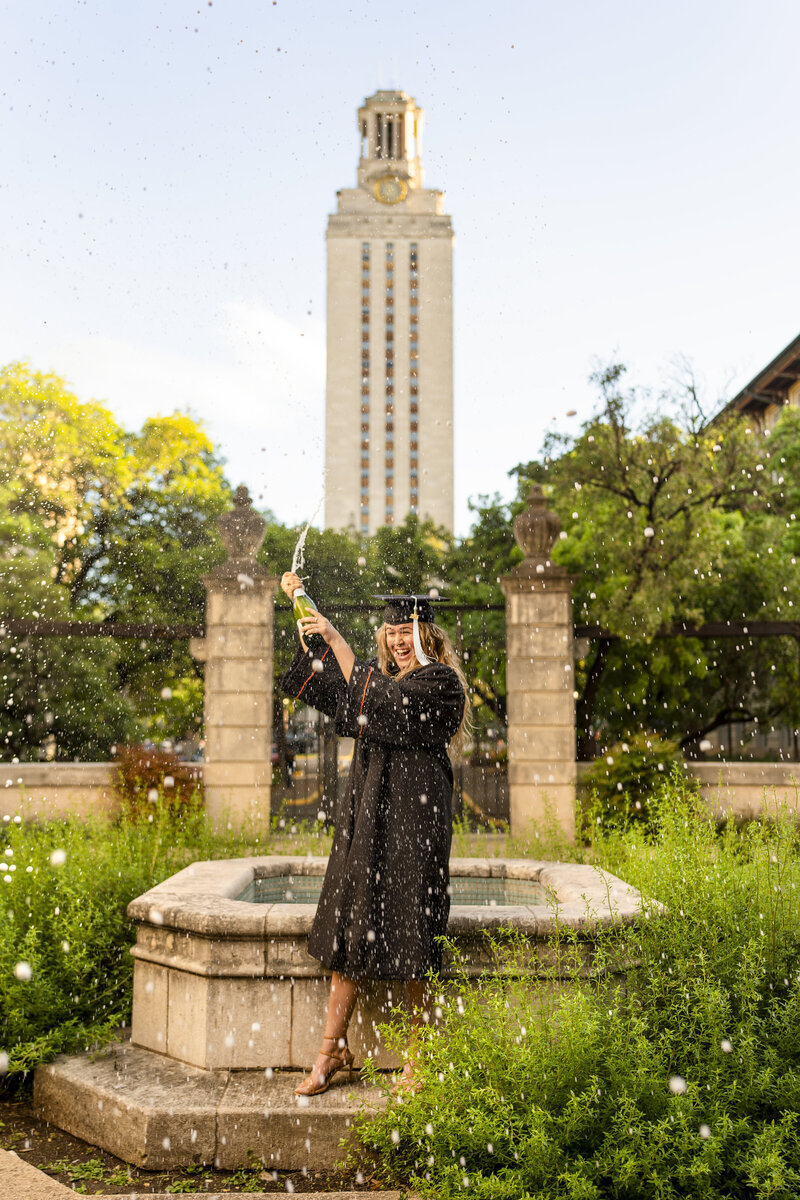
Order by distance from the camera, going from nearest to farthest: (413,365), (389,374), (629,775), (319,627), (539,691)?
(319,627) → (629,775) → (539,691) → (413,365) → (389,374)

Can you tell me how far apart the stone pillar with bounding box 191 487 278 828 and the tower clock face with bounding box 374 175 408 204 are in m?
37.0

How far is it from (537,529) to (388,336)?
57187 mm

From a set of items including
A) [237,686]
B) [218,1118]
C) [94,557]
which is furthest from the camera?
[94,557]

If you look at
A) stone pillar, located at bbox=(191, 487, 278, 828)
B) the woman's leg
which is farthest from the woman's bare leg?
stone pillar, located at bbox=(191, 487, 278, 828)

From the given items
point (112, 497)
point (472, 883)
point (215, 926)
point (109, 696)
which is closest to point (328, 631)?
point (215, 926)

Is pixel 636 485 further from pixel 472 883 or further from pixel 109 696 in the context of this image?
pixel 109 696

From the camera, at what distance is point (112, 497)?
19609 millimetres

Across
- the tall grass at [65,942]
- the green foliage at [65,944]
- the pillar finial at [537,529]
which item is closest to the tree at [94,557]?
the pillar finial at [537,529]

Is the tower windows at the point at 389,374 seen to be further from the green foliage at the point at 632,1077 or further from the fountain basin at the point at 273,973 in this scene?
the green foliage at the point at 632,1077

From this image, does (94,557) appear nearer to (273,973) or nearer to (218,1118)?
(273,973)

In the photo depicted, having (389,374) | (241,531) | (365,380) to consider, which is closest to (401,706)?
(241,531)

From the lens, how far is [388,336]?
210 feet

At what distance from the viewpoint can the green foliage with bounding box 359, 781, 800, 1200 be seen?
2680 mm

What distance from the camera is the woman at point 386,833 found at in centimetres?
350
